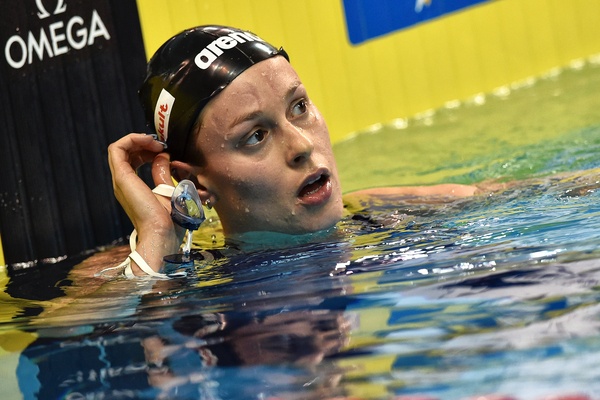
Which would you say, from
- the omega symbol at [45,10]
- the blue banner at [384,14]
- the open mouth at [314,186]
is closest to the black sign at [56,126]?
the omega symbol at [45,10]

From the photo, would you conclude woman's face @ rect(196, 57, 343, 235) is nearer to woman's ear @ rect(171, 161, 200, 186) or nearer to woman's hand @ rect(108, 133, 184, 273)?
woman's ear @ rect(171, 161, 200, 186)

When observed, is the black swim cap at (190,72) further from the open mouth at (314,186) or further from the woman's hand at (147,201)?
the open mouth at (314,186)

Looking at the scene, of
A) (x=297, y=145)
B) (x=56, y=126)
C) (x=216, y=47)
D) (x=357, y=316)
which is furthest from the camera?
(x=56, y=126)

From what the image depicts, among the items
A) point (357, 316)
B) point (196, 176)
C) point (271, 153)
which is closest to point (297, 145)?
point (271, 153)

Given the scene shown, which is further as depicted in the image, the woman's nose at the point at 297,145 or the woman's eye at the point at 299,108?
the woman's eye at the point at 299,108

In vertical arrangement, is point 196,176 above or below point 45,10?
below

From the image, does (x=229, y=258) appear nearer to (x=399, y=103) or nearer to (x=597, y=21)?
(x=399, y=103)

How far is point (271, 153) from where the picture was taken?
231 centimetres

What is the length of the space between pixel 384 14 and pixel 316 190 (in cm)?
251

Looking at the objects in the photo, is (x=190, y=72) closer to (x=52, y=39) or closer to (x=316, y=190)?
(x=316, y=190)

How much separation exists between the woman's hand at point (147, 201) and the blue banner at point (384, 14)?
7.66 feet

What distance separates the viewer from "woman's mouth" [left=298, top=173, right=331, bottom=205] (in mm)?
2330

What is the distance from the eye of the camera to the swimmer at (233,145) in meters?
2.31

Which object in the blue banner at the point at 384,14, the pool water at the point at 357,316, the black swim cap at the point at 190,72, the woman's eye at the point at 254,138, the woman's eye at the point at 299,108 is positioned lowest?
the pool water at the point at 357,316
